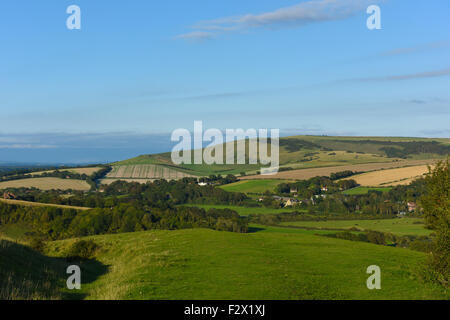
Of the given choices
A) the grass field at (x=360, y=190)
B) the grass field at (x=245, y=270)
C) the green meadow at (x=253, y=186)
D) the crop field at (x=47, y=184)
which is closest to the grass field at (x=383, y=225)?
the grass field at (x=360, y=190)

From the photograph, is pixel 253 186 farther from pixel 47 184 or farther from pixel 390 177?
pixel 47 184

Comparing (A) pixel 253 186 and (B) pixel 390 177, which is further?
(A) pixel 253 186

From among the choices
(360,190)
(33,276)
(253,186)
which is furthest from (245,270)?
(253,186)

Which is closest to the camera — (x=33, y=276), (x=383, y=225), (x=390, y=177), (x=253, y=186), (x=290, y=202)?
(x=33, y=276)

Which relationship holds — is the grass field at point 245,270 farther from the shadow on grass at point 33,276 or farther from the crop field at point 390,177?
the crop field at point 390,177

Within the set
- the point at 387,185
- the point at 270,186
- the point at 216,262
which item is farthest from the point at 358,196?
the point at 216,262
